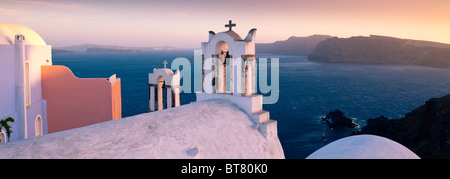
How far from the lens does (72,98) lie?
1694 cm

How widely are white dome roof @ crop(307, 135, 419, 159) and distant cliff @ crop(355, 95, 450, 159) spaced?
93.8 feet

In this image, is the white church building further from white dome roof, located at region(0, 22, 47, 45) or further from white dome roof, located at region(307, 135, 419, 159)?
white dome roof, located at region(307, 135, 419, 159)

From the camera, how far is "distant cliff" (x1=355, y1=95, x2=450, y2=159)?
35.5 metres

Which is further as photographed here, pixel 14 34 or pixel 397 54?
pixel 397 54

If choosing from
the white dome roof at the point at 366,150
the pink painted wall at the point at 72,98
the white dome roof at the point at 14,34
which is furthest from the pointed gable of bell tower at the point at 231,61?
the white dome roof at the point at 14,34

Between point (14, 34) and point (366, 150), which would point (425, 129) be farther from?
point (14, 34)

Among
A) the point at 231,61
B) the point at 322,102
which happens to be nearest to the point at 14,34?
the point at 231,61

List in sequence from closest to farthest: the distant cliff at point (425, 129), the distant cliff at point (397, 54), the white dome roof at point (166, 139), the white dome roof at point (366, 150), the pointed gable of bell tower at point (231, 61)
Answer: the white dome roof at point (166, 139) → the white dome roof at point (366, 150) → the pointed gable of bell tower at point (231, 61) → the distant cliff at point (425, 129) → the distant cliff at point (397, 54)

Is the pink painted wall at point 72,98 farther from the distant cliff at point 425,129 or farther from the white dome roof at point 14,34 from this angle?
the distant cliff at point 425,129

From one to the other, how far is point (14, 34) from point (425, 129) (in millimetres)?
41896

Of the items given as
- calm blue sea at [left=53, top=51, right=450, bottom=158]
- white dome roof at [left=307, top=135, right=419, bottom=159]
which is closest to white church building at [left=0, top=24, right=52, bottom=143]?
white dome roof at [left=307, top=135, right=419, bottom=159]

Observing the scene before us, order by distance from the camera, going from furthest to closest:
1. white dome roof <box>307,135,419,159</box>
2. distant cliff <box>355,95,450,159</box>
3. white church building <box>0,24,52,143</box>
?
distant cliff <box>355,95,450,159</box> → white church building <box>0,24,52,143</box> → white dome roof <box>307,135,419,159</box>

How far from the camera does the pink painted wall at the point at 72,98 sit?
54.7 ft

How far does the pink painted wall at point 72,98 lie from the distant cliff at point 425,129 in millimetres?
30797
